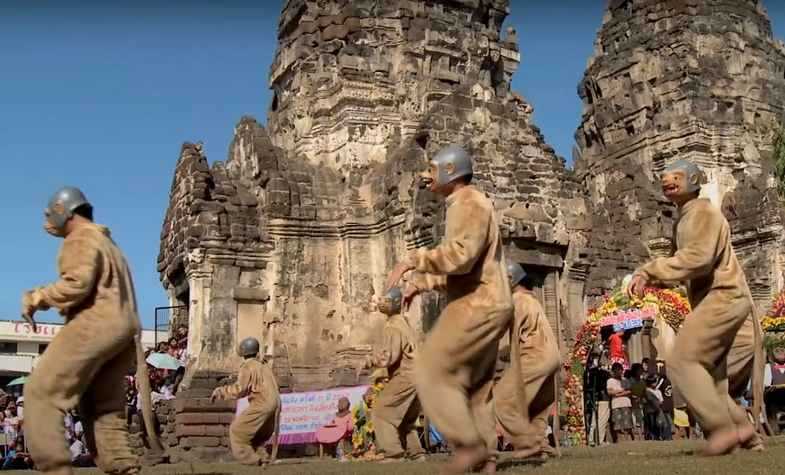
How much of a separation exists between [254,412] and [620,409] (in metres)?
6.05

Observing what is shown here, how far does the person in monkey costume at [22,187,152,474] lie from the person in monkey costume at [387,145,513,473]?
1805 millimetres

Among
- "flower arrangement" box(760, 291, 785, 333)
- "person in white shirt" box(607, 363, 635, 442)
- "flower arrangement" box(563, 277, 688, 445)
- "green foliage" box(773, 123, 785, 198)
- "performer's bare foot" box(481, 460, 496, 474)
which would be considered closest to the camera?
"performer's bare foot" box(481, 460, 496, 474)

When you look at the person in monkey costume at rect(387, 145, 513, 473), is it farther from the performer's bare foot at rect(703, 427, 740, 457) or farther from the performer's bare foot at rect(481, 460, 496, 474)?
the performer's bare foot at rect(703, 427, 740, 457)

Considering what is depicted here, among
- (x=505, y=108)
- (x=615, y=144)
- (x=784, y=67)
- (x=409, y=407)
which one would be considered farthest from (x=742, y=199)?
(x=409, y=407)

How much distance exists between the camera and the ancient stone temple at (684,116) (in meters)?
28.3

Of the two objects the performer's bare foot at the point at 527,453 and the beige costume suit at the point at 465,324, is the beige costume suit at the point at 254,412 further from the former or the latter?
the beige costume suit at the point at 465,324

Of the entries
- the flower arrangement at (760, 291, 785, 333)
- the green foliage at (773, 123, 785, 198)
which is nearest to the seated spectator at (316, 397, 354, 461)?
the flower arrangement at (760, 291, 785, 333)

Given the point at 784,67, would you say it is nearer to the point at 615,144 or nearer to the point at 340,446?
the point at 615,144

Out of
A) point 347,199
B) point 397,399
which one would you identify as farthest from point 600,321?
point 397,399

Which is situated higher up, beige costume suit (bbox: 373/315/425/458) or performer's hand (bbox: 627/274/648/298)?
performer's hand (bbox: 627/274/648/298)

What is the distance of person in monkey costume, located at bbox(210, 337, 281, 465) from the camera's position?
36.5 feet

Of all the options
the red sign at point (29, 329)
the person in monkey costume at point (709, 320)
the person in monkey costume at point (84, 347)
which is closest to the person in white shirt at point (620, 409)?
the person in monkey costume at point (709, 320)

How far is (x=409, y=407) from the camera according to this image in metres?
10.2

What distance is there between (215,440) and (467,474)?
36.2ft
